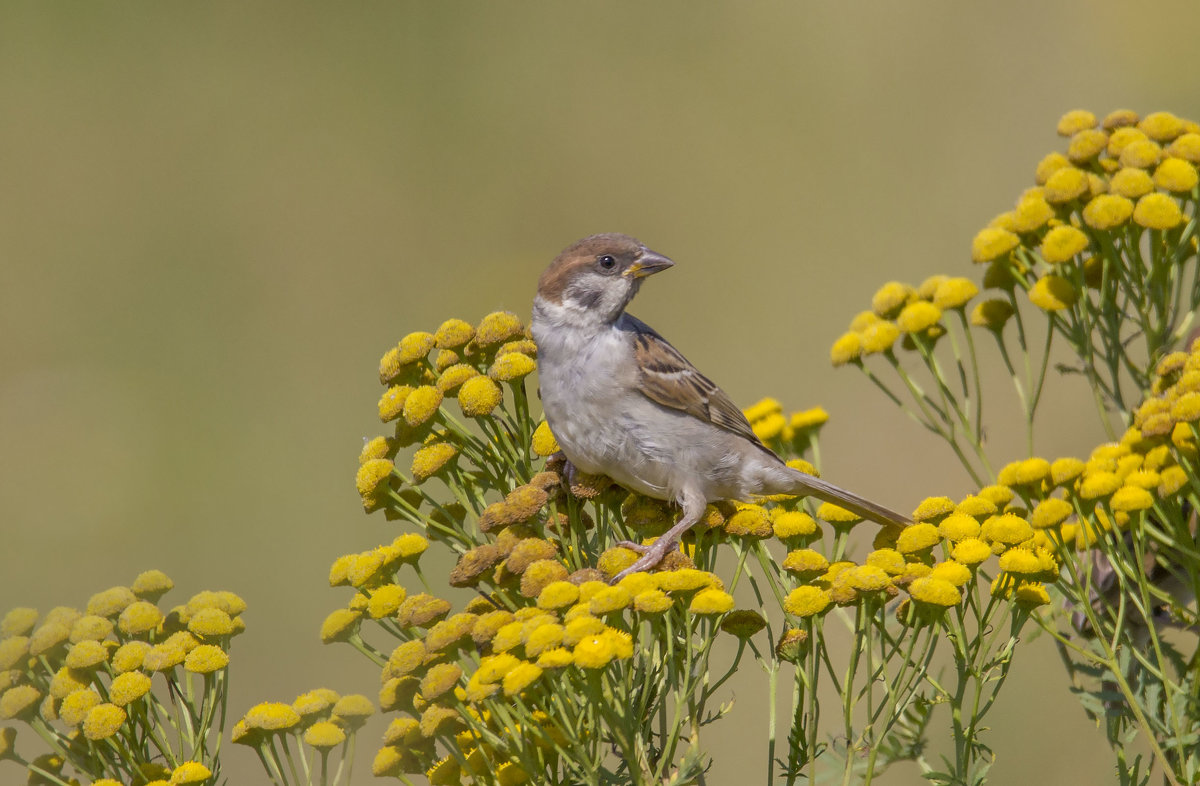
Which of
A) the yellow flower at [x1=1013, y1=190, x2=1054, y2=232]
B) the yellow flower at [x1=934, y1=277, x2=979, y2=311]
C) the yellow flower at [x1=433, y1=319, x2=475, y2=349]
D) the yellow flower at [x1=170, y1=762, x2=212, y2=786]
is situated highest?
the yellow flower at [x1=1013, y1=190, x2=1054, y2=232]

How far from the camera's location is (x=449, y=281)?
9336 millimetres

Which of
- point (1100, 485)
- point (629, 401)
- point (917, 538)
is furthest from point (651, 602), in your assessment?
point (629, 401)

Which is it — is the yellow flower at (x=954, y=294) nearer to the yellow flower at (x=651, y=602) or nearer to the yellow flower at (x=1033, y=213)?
the yellow flower at (x=1033, y=213)

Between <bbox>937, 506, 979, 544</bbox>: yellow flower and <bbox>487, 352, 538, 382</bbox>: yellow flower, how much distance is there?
1.05 metres

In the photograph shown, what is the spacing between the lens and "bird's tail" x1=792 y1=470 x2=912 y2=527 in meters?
2.88

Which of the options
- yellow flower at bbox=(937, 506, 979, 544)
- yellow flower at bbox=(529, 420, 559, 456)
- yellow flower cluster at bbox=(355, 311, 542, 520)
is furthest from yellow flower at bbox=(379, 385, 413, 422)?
yellow flower at bbox=(937, 506, 979, 544)

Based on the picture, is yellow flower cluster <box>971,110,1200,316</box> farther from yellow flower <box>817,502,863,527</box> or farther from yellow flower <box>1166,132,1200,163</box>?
yellow flower <box>817,502,863,527</box>

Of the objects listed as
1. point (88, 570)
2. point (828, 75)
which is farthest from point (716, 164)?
point (88, 570)

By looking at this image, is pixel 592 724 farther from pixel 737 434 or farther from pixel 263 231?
pixel 263 231

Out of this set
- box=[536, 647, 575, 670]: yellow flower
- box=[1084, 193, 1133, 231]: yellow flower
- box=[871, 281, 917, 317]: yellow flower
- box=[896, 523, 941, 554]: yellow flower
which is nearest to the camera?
box=[536, 647, 575, 670]: yellow flower

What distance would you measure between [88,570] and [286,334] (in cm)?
245

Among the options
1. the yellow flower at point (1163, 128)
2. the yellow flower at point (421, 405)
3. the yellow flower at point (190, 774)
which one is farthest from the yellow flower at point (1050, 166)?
the yellow flower at point (190, 774)

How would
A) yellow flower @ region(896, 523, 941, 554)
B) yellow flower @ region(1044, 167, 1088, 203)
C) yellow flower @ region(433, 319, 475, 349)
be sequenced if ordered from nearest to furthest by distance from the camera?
yellow flower @ region(896, 523, 941, 554) < yellow flower @ region(433, 319, 475, 349) < yellow flower @ region(1044, 167, 1088, 203)

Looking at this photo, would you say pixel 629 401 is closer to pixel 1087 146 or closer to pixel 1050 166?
pixel 1050 166
